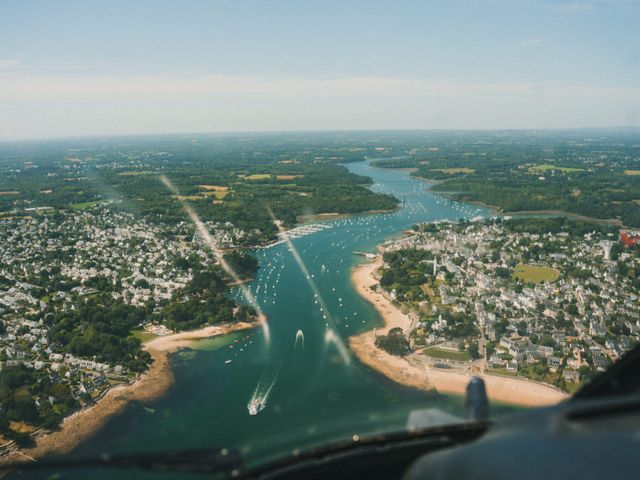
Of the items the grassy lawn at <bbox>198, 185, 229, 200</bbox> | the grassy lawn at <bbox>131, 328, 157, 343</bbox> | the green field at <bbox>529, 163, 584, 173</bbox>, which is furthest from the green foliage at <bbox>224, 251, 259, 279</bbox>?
the green field at <bbox>529, 163, 584, 173</bbox>

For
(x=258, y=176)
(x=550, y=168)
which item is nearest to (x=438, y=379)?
(x=258, y=176)

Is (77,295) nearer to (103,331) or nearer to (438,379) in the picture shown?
(103,331)

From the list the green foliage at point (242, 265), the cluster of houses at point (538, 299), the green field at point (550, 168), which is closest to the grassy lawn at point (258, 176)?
the cluster of houses at point (538, 299)

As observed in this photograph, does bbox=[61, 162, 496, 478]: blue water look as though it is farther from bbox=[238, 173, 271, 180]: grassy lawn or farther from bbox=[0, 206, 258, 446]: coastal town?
bbox=[238, 173, 271, 180]: grassy lawn

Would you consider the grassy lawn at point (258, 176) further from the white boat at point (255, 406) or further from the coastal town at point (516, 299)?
the white boat at point (255, 406)

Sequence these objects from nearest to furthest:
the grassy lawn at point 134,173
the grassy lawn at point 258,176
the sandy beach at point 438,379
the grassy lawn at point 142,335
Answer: the sandy beach at point 438,379 → the grassy lawn at point 142,335 → the grassy lawn at point 134,173 → the grassy lawn at point 258,176

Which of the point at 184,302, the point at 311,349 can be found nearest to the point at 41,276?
the point at 184,302

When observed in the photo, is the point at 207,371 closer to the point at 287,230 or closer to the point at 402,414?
the point at 402,414
